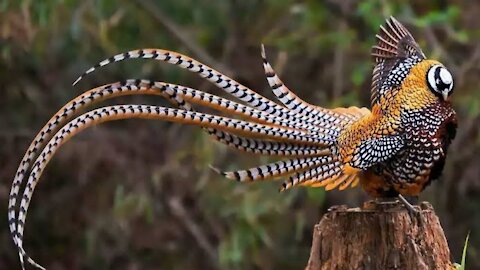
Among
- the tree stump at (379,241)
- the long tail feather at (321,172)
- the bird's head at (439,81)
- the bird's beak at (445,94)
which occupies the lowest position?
the tree stump at (379,241)

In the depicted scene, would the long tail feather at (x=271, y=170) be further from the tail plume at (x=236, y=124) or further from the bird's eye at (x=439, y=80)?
the bird's eye at (x=439, y=80)

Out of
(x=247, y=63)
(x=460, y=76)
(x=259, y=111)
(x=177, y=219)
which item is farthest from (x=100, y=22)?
(x=259, y=111)

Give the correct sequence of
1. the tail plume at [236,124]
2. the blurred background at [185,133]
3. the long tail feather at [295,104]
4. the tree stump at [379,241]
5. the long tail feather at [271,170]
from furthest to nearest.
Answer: the blurred background at [185,133]
the long tail feather at [295,104]
the long tail feather at [271,170]
the tree stump at [379,241]
the tail plume at [236,124]

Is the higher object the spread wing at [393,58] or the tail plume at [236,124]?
the spread wing at [393,58]

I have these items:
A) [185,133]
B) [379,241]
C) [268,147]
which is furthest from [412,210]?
[185,133]

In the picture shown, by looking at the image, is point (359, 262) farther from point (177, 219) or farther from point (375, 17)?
point (177, 219)

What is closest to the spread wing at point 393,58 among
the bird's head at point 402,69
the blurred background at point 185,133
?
the bird's head at point 402,69
